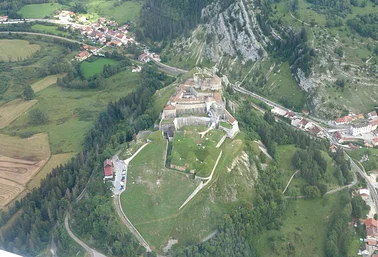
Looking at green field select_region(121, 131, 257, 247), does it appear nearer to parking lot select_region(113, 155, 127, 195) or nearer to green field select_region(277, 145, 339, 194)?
parking lot select_region(113, 155, 127, 195)

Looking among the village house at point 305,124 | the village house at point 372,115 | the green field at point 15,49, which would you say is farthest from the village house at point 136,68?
the village house at point 372,115

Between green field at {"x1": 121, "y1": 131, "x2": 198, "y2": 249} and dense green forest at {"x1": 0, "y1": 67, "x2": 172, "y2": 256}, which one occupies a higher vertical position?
green field at {"x1": 121, "y1": 131, "x2": 198, "y2": 249}

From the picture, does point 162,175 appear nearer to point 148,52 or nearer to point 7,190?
point 7,190

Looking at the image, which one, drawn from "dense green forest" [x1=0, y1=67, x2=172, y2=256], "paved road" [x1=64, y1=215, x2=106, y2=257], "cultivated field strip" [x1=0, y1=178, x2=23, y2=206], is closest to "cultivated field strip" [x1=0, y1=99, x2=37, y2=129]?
"cultivated field strip" [x1=0, y1=178, x2=23, y2=206]

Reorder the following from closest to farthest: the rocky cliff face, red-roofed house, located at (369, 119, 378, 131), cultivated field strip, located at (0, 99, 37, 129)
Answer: red-roofed house, located at (369, 119, 378, 131)
cultivated field strip, located at (0, 99, 37, 129)
the rocky cliff face

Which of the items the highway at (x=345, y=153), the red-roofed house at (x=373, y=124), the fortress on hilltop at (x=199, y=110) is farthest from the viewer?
the red-roofed house at (x=373, y=124)

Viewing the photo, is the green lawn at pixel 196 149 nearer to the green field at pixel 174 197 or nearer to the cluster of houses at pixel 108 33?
Result: the green field at pixel 174 197
